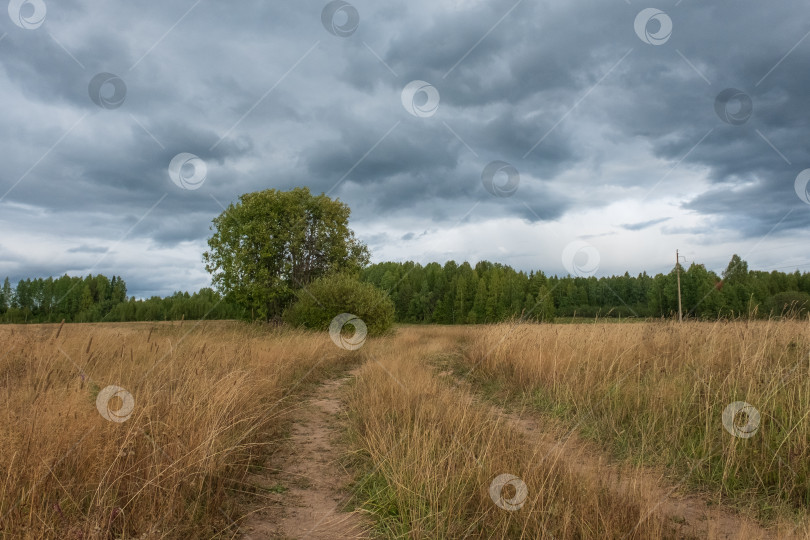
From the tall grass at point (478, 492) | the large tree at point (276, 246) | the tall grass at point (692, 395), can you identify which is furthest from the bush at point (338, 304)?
the tall grass at point (478, 492)

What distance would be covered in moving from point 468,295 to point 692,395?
72.2 meters

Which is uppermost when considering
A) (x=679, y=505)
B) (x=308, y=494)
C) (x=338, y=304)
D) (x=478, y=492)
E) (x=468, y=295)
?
(x=468, y=295)

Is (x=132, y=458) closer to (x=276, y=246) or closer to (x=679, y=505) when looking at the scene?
(x=679, y=505)

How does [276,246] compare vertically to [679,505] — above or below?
above

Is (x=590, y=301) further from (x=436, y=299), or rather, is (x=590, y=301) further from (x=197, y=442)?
(x=197, y=442)

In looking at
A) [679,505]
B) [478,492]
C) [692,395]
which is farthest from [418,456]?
[692,395]

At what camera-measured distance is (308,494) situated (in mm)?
3777

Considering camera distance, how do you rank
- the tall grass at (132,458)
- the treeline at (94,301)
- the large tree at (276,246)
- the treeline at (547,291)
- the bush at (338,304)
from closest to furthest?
the tall grass at (132,458), the bush at (338,304), the large tree at (276,246), the treeline at (547,291), the treeline at (94,301)

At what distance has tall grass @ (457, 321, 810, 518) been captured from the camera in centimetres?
378

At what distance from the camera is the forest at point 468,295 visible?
59969 millimetres

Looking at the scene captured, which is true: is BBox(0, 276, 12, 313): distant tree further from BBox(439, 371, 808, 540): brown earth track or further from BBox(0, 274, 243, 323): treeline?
BBox(439, 371, 808, 540): brown earth track

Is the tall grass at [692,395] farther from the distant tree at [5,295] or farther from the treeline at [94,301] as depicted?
the distant tree at [5,295]

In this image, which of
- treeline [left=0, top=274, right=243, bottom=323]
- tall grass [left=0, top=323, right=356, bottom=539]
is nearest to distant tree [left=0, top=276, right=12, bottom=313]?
treeline [left=0, top=274, right=243, bottom=323]

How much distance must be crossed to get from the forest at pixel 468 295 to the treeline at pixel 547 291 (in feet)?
0.53
